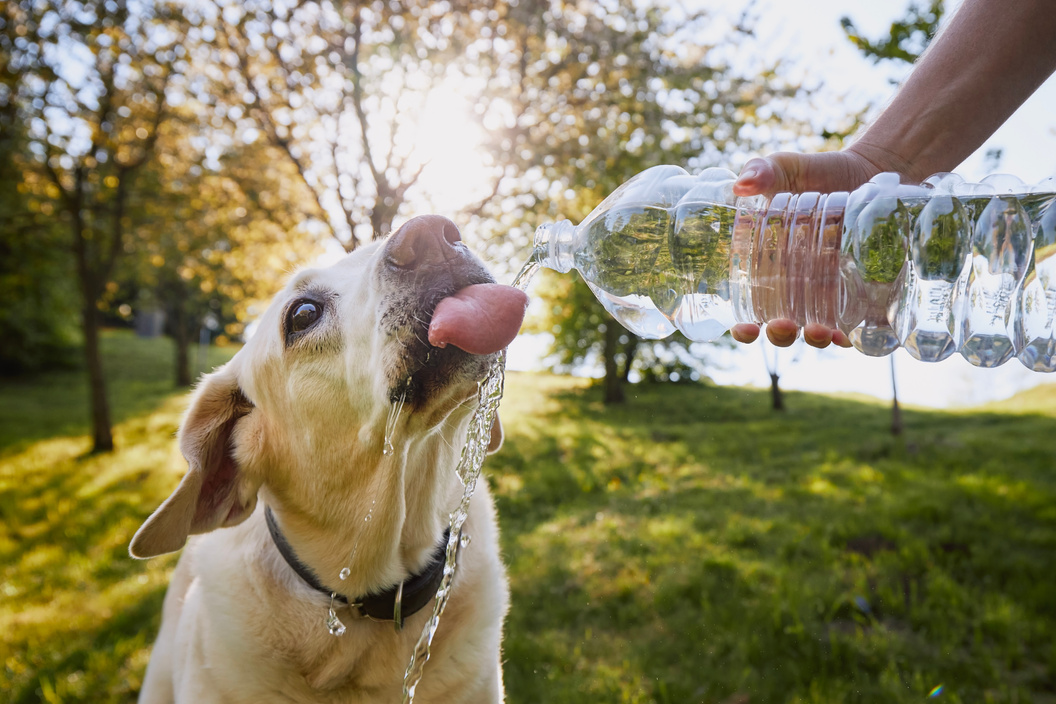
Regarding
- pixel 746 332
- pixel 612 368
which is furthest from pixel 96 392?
pixel 746 332

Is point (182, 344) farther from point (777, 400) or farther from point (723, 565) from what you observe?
point (723, 565)

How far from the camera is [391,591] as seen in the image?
2.22 m

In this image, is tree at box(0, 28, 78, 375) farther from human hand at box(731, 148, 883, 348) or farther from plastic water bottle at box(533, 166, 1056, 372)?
human hand at box(731, 148, 883, 348)

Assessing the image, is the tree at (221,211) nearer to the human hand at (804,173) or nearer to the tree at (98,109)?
the tree at (98,109)

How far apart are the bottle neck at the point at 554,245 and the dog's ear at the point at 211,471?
4.06ft

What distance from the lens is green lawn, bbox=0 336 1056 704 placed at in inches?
133

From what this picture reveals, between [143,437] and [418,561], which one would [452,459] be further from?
[143,437]

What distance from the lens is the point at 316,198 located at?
346 inches

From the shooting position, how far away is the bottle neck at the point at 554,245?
8.00 feet

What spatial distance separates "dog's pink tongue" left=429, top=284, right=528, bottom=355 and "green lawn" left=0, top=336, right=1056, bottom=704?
7.83 ft

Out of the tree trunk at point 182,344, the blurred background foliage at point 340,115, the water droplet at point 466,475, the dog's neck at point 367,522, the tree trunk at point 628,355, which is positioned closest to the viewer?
the water droplet at point 466,475

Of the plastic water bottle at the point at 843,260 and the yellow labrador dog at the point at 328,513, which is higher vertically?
the plastic water bottle at the point at 843,260

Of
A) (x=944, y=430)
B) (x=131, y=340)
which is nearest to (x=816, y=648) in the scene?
(x=944, y=430)

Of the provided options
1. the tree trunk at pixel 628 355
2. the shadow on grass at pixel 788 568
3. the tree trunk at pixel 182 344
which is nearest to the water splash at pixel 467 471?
the shadow on grass at pixel 788 568
